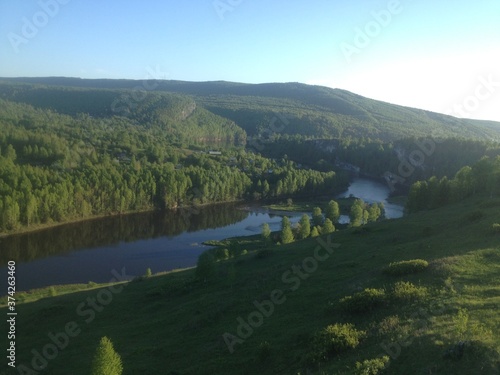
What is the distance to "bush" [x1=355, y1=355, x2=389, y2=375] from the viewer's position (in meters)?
15.2

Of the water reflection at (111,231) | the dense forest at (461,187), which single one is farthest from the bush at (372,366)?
the water reflection at (111,231)

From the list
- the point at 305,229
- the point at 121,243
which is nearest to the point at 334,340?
the point at 305,229

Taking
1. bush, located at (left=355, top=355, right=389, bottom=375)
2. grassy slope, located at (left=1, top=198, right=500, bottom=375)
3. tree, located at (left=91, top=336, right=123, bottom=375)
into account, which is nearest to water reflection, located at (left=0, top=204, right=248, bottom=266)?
grassy slope, located at (left=1, top=198, right=500, bottom=375)

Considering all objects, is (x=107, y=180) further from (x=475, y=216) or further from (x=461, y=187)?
(x=475, y=216)

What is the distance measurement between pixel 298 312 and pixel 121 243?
8376cm

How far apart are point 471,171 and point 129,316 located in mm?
65960

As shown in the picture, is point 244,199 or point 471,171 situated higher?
point 471,171

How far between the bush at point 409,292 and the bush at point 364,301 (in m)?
0.84

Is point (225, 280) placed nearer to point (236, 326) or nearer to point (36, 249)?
point (236, 326)

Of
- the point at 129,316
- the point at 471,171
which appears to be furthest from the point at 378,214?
the point at 129,316

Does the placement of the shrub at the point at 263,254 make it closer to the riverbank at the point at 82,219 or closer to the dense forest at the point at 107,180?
the riverbank at the point at 82,219

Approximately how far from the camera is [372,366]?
1541 centimetres

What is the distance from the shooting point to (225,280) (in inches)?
1810

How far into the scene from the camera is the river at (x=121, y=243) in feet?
261
